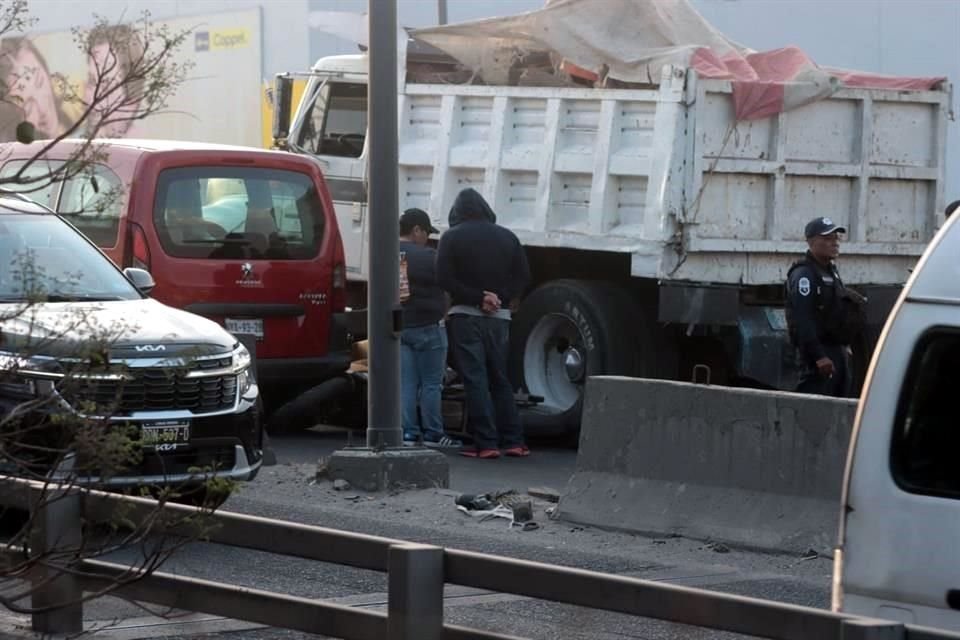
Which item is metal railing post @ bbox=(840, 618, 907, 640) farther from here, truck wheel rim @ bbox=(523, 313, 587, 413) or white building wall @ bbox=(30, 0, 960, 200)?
white building wall @ bbox=(30, 0, 960, 200)

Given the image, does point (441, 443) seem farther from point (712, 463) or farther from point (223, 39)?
point (223, 39)

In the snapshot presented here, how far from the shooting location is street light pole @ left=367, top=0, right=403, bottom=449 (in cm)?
1120

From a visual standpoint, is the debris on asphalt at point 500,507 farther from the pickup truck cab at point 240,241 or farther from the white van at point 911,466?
the white van at point 911,466

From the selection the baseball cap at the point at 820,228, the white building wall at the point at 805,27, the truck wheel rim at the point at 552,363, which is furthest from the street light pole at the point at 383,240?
the white building wall at the point at 805,27

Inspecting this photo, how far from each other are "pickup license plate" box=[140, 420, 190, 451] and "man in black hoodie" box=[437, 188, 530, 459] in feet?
13.1

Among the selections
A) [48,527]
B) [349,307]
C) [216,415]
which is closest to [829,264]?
[216,415]

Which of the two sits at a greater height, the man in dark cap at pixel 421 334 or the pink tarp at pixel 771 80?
the pink tarp at pixel 771 80

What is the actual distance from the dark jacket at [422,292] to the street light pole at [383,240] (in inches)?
82.5

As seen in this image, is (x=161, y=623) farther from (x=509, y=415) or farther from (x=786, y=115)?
(x=786, y=115)

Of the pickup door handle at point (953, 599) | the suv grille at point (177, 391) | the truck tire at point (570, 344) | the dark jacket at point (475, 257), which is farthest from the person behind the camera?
the truck tire at point (570, 344)

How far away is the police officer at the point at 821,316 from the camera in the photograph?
11.3 meters

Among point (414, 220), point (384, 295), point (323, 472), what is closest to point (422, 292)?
point (414, 220)

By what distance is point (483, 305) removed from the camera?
42.9 feet

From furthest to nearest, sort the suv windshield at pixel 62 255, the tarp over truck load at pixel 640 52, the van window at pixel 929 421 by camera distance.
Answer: the tarp over truck load at pixel 640 52, the suv windshield at pixel 62 255, the van window at pixel 929 421
